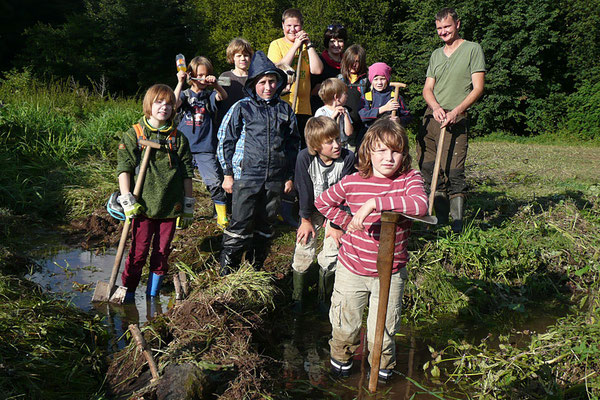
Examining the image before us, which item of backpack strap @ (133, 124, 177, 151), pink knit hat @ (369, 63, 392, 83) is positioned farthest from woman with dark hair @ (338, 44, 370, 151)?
backpack strap @ (133, 124, 177, 151)

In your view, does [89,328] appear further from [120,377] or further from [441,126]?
[441,126]

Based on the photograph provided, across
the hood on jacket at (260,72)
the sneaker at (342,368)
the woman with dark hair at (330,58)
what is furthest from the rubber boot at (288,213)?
the sneaker at (342,368)

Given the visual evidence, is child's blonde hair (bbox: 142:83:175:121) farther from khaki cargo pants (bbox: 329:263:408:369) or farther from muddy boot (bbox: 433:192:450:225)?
muddy boot (bbox: 433:192:450:225)

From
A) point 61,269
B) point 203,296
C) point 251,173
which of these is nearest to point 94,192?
point 61,269

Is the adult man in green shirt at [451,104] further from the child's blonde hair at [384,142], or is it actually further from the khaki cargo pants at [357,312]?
the khaki cargo pants at [357,312]

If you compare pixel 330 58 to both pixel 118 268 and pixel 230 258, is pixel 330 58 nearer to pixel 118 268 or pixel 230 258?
pixel 230 258

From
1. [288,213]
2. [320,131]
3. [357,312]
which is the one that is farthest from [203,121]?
[357,312]

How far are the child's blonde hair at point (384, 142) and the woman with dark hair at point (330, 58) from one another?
10.4 feet

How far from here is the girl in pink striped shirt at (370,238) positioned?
338cm

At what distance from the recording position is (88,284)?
5043mm

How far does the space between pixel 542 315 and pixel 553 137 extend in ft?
73.1

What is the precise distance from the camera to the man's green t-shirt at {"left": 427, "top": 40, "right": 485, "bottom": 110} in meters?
5.64

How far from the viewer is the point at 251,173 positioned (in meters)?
4.68

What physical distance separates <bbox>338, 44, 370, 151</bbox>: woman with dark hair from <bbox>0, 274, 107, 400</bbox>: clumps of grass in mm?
3471
